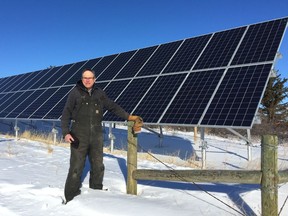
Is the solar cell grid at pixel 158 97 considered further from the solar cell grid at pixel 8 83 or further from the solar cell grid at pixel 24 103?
the solar cell grid at pixel 8 83

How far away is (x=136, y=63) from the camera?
1391 centimetres

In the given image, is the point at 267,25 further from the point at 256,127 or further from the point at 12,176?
the point at 256,127

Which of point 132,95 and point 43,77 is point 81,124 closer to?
point 132,95

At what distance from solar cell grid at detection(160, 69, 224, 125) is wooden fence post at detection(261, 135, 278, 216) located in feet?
15.8

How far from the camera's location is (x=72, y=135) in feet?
15.6

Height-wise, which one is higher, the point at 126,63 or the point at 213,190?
the point at 126,63

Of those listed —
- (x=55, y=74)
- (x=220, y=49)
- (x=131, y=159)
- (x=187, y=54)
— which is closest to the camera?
(x=131, y=159)

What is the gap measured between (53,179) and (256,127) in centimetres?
1934

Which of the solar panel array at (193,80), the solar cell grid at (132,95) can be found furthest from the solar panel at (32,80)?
the solar cell grid at (132,95)

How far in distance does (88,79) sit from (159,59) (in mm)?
8422

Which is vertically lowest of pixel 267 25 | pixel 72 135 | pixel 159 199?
pixel 159 199

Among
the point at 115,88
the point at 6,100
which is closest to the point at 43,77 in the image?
the point at 6,100

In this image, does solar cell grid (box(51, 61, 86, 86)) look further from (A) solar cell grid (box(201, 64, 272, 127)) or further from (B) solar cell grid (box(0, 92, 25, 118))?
(A) solar cell grid (box(201, 64, 272, 127))

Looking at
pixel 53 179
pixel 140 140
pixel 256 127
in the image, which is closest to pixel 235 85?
pixel 53 179
